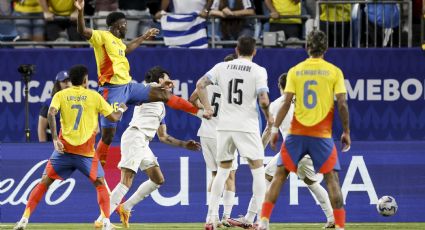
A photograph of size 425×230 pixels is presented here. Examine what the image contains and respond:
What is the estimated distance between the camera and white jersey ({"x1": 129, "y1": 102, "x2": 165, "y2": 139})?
59.1ft

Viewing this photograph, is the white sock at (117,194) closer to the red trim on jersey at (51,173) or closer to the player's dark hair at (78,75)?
the red trim on jersey at (51,173)

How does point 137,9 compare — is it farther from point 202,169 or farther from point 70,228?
point 70,228

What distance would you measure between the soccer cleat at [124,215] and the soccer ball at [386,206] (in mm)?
3566

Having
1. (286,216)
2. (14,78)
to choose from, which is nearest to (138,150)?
(286,216)

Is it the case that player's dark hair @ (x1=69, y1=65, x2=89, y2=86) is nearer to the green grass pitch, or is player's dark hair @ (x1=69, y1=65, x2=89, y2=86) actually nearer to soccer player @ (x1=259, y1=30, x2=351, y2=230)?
the green grass pitch

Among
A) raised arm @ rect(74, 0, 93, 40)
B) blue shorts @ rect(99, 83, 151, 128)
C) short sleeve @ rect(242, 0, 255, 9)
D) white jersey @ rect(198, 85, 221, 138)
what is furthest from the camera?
short sleeve @ rect(242, 0, 255, 9)

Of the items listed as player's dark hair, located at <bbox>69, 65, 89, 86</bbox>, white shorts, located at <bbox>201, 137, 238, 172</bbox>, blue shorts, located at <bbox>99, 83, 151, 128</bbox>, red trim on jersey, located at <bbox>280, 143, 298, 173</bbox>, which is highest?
player's dark hair, located at <bbox>69, 65, 89, 86</bbox>

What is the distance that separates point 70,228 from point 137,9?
21.4 ft


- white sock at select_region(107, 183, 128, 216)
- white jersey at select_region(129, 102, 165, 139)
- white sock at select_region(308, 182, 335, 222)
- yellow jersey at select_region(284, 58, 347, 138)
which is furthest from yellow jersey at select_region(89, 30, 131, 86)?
yellow jersey at select_region(284, 58, 347, 138)

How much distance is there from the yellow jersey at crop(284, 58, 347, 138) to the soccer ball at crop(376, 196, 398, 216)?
4510mm

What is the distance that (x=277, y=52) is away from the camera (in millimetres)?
21828

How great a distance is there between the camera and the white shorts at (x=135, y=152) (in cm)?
1778

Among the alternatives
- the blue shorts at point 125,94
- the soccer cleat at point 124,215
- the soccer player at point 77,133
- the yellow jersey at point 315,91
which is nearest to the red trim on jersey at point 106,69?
the blue shorts at point 125,94

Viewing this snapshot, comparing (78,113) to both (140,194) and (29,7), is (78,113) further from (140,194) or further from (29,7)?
(29,7)
